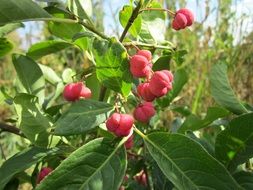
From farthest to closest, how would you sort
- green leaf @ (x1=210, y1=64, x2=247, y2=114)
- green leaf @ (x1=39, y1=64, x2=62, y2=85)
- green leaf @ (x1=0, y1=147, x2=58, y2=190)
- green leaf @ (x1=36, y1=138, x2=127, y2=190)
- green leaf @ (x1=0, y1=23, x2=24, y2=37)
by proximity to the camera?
green leaf @ (x1=39, y1=64, x2=62, y2=85) → green leaf @ (x1=0, y1=23, x2=24, y2=37) → green leaf @ (x1=210, y1=64, x2=247, y2=114) → green leaf @ (x1=0, y1=147, x2=58, y2=190) → green leaf @ (x1=36, y1=138, x2=127, y2=190)

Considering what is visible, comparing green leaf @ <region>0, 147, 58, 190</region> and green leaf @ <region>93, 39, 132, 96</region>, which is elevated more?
green leaf @ <region>93, 39, 132, 96</region>

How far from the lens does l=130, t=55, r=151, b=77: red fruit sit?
2.86ft

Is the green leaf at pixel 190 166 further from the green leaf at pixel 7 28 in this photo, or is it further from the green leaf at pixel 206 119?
the green leaf at pixel 7 28

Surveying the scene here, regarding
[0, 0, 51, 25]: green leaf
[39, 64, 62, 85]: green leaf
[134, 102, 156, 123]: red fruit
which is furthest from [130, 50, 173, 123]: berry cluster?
[39, 64, 62, 85]: green leaf

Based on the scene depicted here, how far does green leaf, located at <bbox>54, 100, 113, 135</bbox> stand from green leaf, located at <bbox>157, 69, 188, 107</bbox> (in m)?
0.44

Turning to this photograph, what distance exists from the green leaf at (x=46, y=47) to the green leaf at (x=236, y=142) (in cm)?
43

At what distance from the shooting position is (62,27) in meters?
1.10

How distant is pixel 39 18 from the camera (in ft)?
2.98

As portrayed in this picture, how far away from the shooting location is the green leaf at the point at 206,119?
1046 millimetres

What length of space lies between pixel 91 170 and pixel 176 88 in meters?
0.57

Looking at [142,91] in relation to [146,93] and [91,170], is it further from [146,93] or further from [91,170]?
[91,170]

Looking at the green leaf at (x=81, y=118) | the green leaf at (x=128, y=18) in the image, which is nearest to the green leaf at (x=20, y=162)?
the green leaf at (x=81, y=118)

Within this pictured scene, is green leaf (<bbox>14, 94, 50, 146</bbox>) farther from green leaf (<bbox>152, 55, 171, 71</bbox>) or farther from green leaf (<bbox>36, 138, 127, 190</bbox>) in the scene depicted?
green leaf (<bbox>152, 55, 171, 71</bbox>)

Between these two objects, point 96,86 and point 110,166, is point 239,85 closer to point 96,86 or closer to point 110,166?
point 96,86
